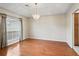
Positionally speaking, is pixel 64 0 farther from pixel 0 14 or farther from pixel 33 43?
pixel 33 43

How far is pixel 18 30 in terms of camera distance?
189 inches

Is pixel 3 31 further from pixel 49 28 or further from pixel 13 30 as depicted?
pixel 49 28

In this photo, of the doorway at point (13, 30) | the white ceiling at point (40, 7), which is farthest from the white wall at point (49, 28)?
the doorway at point (13, 30)

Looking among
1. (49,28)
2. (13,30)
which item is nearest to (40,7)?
(49,28)

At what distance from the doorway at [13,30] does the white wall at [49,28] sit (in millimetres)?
839

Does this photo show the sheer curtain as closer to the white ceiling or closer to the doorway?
the doorway

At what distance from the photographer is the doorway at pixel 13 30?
4.33 m

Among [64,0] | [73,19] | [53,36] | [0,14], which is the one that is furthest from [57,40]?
[64,0]

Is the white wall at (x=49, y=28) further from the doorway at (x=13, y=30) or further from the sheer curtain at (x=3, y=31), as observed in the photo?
the sheer curtain at (x=3, y=31)

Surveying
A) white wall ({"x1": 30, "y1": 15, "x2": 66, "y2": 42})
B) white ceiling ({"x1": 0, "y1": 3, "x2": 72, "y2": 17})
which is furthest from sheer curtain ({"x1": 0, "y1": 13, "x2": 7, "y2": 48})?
white wall ({"x1": 30, "y1": 15, "x2": 66, "y2": 42})

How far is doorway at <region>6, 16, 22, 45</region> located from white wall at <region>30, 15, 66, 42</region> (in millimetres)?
839

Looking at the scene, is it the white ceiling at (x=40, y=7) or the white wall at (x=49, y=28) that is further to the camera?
the white wall at (x=49, y=28)

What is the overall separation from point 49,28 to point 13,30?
6.18ft

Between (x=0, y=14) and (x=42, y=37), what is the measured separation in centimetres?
225
